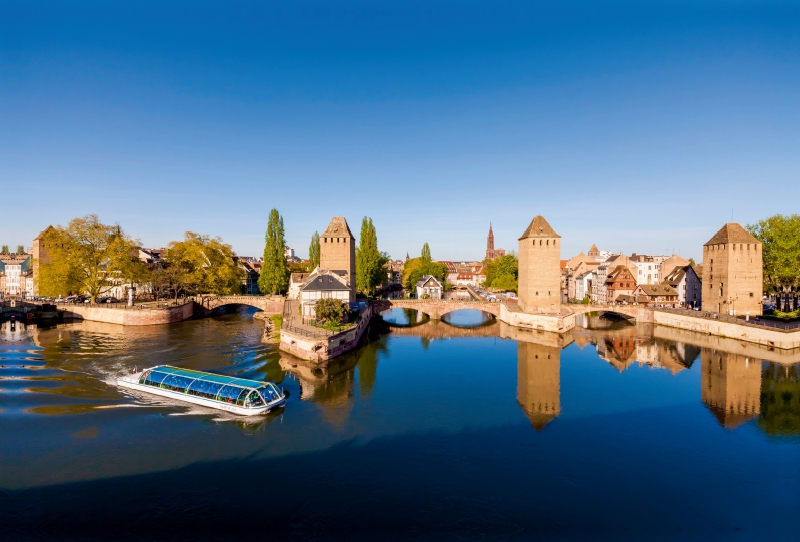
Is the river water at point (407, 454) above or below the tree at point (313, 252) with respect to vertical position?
below

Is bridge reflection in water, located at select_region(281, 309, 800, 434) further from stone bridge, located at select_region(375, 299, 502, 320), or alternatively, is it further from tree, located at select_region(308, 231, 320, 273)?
tree, located at select_region(308, 231, 320, 273)

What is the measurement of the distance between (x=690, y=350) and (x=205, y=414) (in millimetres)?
39463

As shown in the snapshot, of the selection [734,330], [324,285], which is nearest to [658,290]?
[734,330]

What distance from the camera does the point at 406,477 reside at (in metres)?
15.6

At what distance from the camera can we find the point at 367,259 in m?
66.1

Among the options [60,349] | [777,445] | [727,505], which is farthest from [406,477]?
[60,349]

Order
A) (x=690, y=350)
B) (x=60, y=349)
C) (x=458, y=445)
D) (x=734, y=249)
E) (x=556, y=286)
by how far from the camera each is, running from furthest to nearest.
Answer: (x=556, y=286) < (x=734, y=249) < (x=690, y=350) < (x=60, y=349) < (x=458, y=445)

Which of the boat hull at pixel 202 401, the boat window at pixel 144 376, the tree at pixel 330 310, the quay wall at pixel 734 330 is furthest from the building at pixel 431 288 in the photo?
the boat hull at pixel 202 401

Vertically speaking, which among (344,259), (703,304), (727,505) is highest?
(344,259)

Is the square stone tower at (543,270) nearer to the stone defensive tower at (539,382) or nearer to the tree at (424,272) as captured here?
the stone defensive tower at (539,382)

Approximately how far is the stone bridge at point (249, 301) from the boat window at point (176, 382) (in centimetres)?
3302

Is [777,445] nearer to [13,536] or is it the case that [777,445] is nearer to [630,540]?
[630,540]

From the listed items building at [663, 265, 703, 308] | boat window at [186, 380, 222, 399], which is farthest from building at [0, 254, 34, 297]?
building at [663, 265, 703, 308]

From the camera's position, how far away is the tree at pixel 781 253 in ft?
152
